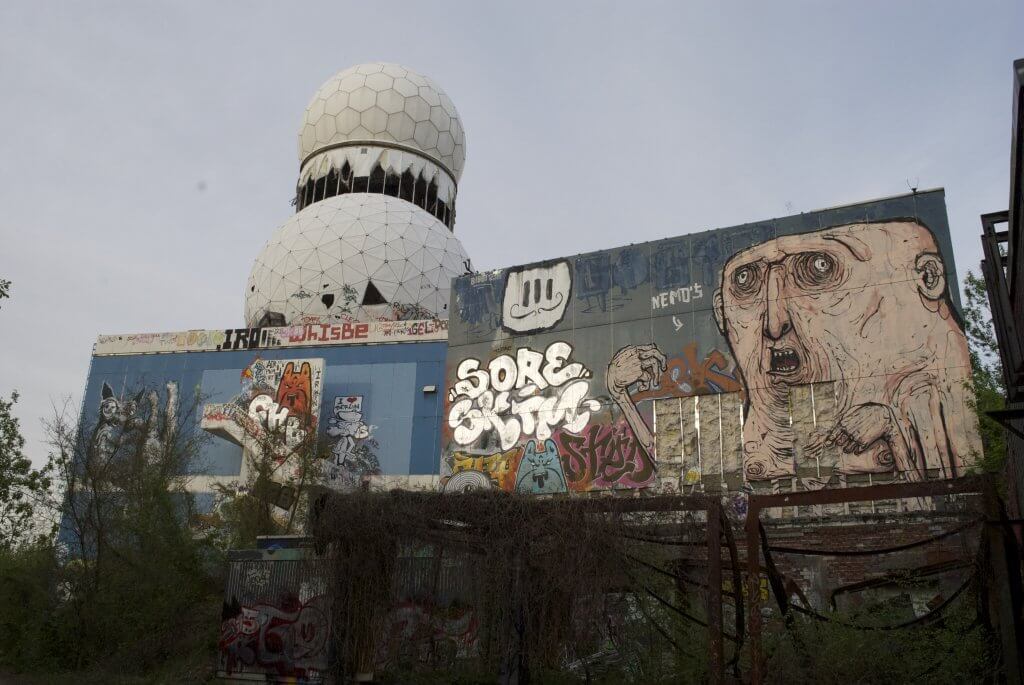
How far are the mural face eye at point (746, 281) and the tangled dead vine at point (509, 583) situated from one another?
12333mm

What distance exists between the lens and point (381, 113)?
4612 centimetres

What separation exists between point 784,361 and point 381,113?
92.1 feet

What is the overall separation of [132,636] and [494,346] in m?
14.5

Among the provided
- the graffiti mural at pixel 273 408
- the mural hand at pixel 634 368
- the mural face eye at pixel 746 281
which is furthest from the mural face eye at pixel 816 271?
the graffiti mural at pixel 273 408

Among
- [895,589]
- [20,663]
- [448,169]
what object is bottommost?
[20,663]

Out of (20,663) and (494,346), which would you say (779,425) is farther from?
(20,663)

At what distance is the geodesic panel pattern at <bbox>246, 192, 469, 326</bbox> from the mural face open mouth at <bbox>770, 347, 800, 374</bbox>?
1969 centimetres

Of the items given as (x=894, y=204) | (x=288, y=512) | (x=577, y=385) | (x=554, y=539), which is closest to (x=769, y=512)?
(x=577, y=385)

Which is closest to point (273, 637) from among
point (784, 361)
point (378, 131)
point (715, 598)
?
point (715, 598)

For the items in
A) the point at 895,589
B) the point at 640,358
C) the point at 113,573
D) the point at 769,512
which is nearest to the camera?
the point at 895,589

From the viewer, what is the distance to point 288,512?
3077 centimetres

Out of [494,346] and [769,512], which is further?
[494,346]

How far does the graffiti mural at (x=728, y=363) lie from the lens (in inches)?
936

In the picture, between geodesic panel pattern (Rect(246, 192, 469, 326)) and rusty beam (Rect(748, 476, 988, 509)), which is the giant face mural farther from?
geodesic panel pattern (Rect(246, 192, 469, 326))
